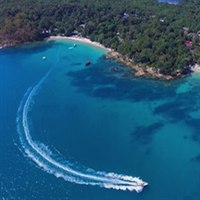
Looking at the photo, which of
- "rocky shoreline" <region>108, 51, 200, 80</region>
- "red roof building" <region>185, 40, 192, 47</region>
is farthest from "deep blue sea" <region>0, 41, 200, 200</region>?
"red roof building" <region>185, 40, 192, 47</region>

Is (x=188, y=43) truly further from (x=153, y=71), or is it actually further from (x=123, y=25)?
(x=123, y=25)

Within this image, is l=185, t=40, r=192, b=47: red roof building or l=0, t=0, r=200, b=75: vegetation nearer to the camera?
l=0, t=0, r=200, b=75: vegetation

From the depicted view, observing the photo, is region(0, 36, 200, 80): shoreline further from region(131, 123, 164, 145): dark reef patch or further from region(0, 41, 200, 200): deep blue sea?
region(131, 123, 164, 145): dark reef patch

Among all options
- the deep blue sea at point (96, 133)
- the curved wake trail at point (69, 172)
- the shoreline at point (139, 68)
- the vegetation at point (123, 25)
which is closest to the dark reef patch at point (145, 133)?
the deep blue sea at point (96, 133)

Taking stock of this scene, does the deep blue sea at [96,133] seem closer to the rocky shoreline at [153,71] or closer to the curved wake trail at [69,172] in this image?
the curved wake trail at [69,172]

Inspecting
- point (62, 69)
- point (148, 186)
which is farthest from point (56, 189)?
point (62, 69)

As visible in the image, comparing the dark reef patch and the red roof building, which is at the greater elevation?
the red roof building

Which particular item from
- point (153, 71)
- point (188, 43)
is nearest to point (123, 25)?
point (188, 43)

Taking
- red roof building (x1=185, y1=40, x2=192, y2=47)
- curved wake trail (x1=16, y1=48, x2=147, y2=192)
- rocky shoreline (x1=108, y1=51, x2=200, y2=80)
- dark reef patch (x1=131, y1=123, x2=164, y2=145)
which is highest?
red roof building (x1=185, y1=40, x2=192, y2=47)

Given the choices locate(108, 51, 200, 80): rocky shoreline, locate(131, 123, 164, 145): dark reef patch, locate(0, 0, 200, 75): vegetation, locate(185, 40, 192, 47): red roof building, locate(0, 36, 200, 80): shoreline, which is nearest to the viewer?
locate(131, 123, 164, 145): dark reef patch
